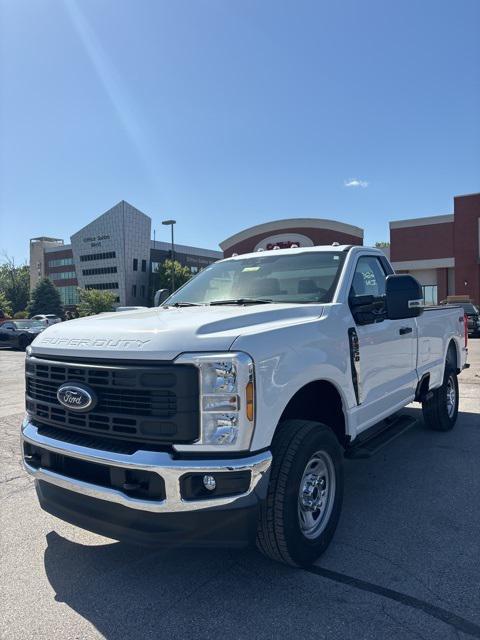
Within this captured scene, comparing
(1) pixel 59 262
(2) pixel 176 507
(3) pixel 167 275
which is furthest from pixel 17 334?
(1) pixel 59 262

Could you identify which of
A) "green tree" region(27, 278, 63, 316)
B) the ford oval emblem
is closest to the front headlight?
the ford oval emblem

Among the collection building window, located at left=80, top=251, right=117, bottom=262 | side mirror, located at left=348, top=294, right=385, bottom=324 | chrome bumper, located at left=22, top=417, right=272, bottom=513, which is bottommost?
chrome bumper, located at left=22, top=417, right=272, bottom=513

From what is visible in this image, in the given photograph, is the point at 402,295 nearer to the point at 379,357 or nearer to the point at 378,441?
the point at 379,357

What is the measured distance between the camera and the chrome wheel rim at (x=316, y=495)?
3041 millimetres

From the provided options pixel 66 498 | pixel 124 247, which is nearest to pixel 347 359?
pixel 66 498

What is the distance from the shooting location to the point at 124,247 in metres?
73.4

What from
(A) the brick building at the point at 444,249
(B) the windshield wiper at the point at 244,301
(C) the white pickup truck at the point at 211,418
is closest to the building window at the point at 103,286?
(A) the brick building at the point at 444,249

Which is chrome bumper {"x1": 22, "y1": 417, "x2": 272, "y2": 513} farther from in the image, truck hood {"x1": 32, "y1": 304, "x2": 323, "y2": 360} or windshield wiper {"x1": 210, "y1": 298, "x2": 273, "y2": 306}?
windshield wiper {"x1": 210, "y1": 298, "x2": 273, "y2": 306}

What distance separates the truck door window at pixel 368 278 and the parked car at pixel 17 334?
62.3 feet

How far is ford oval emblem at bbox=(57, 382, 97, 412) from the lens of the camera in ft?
9.09

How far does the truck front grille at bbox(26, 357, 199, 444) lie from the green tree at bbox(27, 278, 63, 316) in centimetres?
7523

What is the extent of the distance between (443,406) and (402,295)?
3.10 meters

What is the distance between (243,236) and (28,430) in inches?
1247

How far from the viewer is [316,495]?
318cm
